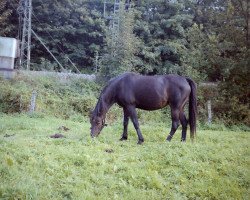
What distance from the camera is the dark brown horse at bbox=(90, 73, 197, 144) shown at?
795cm

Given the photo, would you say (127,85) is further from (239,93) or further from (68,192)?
(239,93)

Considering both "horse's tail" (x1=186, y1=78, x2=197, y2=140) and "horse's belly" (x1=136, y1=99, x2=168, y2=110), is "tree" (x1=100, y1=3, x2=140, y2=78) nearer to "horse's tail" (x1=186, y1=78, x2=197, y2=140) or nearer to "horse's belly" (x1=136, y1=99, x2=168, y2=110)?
"horse's belly" (x1=136, y1=99, x2=168, y2=110)

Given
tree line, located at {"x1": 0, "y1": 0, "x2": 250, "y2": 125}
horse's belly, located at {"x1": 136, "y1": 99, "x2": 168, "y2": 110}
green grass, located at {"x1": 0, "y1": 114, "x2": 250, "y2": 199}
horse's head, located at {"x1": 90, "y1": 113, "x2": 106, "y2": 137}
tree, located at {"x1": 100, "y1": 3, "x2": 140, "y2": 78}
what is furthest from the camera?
tree, located at {"x1": 100, "y1": 3, "x2": 140, "y2": 78}

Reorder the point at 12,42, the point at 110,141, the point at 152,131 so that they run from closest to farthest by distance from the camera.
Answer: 1. the point at 110,141
2. the point at 152,131
3. the point at 12,42

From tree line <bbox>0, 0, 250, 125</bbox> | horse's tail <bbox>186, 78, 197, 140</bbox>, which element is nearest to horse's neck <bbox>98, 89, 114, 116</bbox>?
horse's tail <bbox>186, 78, 197, 140</bbox>

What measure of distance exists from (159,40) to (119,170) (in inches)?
781

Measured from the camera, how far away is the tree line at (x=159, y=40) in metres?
15.2

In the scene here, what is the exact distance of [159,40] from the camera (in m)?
24.1

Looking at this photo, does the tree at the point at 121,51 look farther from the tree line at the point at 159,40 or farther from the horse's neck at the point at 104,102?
the horse's neck at the point at 104,102

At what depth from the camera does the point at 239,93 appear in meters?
15.4

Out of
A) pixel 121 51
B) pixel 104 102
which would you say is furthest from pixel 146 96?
pixel 121 51

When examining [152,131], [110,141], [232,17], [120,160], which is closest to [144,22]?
[232,17]

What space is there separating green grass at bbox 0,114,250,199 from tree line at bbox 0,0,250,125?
28.8ft

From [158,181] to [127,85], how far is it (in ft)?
11.4
